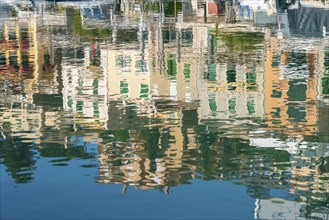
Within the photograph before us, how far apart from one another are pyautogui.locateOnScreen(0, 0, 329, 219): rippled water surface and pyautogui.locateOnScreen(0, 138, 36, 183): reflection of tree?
4 centimetres

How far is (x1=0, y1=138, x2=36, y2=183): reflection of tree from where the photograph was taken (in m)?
15.8

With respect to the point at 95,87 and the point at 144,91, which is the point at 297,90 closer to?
the point at 144,91

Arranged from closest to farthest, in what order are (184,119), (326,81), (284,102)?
A: (184,119) → (284,102) → (326,81)

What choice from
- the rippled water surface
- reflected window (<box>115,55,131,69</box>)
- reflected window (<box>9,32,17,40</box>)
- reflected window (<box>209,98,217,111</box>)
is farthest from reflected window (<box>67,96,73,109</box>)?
reflected window (<box>9,32,17,40</box>)

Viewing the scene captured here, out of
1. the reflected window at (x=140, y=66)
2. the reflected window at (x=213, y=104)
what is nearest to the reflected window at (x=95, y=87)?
the reflected window at (x=140, y=66)

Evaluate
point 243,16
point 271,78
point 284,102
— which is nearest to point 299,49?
point 271,78

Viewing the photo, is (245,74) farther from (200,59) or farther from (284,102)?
(284,102)

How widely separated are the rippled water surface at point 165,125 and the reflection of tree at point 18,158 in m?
0.04

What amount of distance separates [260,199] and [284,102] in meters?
10.4

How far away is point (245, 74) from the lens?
3067cm

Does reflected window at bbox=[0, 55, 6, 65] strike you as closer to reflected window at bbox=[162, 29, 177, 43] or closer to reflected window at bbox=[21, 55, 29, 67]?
reflected window at bbox=[21, 55, 29, 67]

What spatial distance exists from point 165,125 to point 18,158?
4790 mm

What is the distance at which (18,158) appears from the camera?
1723 centimetres

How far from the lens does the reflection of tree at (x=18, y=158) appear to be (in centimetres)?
1584
